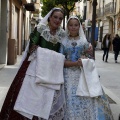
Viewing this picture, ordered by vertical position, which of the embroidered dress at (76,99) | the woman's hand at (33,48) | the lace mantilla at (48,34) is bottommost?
the embroidered dress at (76,99)

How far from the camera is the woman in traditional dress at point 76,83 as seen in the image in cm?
439

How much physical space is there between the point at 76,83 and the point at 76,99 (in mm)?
199

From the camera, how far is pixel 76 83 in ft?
14.7

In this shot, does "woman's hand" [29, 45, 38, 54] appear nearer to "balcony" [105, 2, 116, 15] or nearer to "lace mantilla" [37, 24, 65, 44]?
"lace mantilla" [37, 24, 65, 44]

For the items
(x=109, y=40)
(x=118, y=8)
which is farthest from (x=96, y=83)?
(x=118, y=8)

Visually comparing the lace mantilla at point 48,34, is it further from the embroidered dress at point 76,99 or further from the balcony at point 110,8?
the balcony at point 110,8

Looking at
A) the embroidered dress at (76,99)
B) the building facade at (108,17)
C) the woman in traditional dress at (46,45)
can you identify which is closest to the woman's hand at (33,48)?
the woman in traditional dress at (46,45)

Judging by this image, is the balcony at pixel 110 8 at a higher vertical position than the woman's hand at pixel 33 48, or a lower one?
higher

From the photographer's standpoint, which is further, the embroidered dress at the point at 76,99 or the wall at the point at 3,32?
the wall at the point at 3,32

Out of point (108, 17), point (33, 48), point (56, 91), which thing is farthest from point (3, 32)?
point (108, 17)

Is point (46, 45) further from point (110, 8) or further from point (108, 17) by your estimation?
point (108, 17)

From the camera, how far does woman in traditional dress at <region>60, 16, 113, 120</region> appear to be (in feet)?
14.4

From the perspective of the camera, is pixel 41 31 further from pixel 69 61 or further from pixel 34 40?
pixel 69 61

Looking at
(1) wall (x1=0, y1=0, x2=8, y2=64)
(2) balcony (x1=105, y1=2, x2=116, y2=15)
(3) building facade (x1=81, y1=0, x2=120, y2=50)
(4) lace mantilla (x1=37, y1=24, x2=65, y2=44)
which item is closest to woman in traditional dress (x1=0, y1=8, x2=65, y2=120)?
(4) lace mantilla (x1=37, y1=24, x2=65, y2=44)
